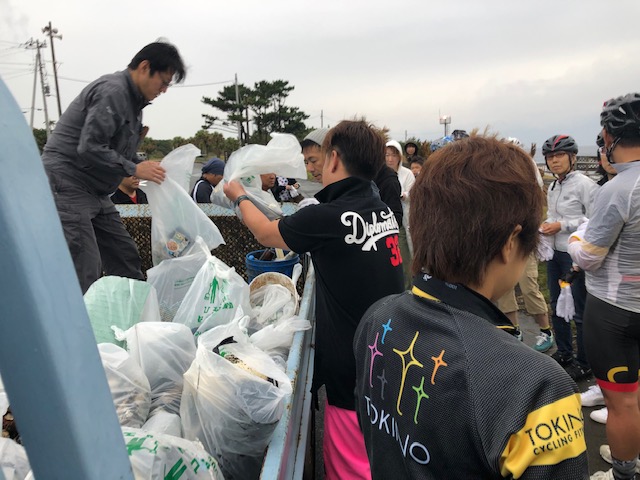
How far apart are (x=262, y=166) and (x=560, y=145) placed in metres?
2.64

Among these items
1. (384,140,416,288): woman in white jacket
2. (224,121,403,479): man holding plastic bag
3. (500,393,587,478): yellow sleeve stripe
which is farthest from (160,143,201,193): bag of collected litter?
(384,140,416,288): woman in white jacket

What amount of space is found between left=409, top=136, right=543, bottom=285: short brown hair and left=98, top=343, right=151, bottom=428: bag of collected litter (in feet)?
3.56

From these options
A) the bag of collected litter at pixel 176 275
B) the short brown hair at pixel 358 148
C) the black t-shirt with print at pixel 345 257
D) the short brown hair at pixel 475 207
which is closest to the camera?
the short brown hair at pixel 475 207

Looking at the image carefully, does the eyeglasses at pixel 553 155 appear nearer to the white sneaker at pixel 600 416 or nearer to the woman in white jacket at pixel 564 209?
the woman in white jacket at pixel 564 209

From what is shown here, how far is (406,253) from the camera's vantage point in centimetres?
514

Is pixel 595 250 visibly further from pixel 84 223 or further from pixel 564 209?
pixel 84 223

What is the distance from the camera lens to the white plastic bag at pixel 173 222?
8.99 ft

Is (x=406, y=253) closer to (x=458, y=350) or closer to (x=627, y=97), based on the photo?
(x=627, y=97)

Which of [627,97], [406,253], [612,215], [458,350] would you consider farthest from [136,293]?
[406,253]

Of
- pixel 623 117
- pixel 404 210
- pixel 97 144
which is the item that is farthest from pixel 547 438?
pixel 404 210

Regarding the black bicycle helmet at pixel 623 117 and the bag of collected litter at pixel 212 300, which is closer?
the black bicycle helmet at pixel 623 117

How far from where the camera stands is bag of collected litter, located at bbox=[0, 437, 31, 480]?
1.08 m

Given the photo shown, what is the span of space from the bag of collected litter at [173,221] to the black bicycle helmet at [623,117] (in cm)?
225

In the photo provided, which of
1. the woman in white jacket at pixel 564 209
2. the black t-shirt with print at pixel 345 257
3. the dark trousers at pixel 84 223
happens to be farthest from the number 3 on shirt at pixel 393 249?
the woman in white jacket at pixel 564 209
